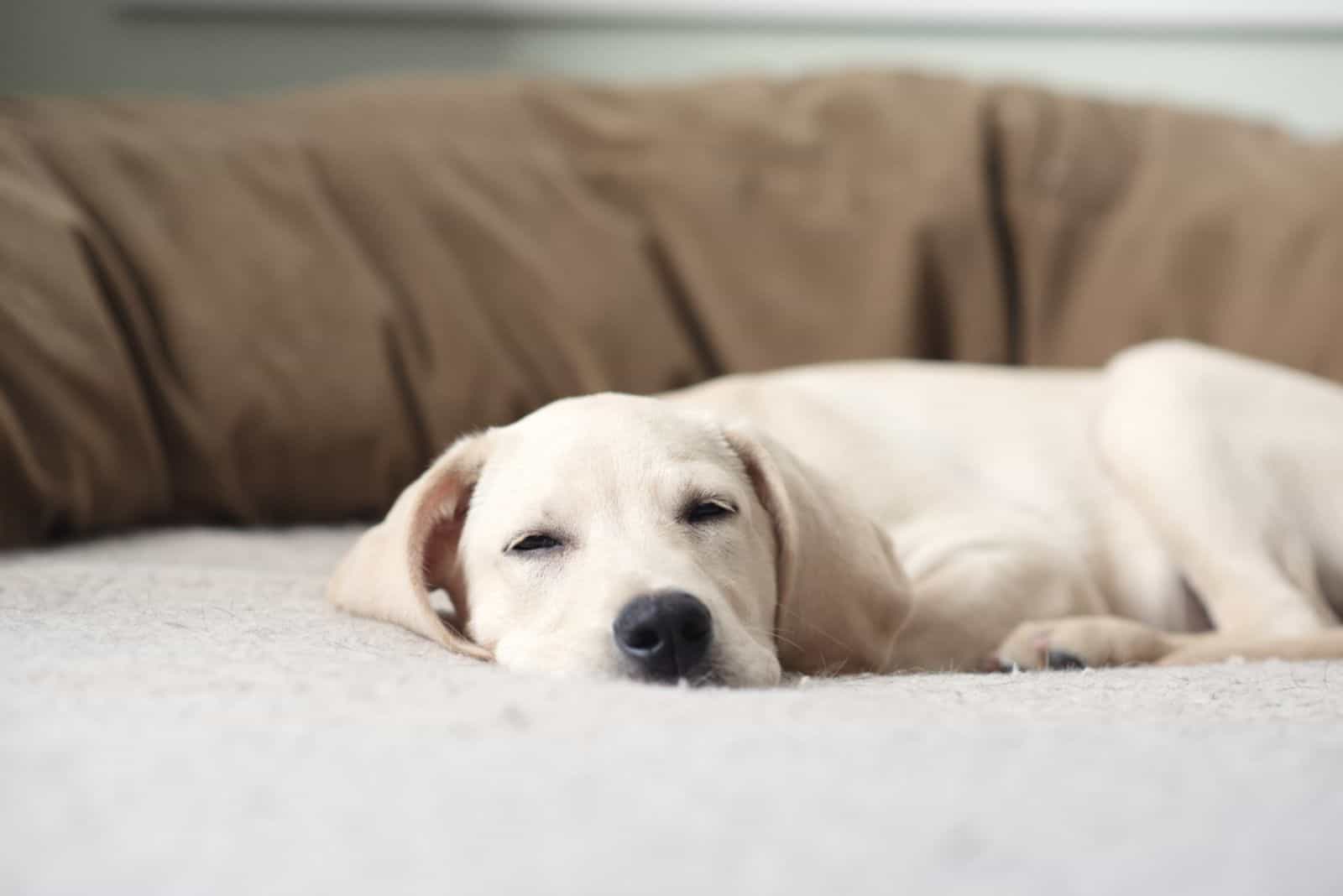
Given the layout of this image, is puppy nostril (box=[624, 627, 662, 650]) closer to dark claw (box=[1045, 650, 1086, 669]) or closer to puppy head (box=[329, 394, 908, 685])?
puppy head (box=[329, 394, 908, 685])

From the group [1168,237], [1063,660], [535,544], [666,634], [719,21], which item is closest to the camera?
[666,634]

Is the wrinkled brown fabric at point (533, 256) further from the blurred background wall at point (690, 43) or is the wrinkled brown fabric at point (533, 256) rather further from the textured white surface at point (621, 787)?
the textured white surface at point (621, 787)

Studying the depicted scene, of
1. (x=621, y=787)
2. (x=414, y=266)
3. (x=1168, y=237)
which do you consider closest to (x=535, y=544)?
(x=621, y=787)

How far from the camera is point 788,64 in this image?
16.8 feet

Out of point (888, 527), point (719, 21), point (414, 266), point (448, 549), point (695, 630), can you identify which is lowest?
point (888, 527)

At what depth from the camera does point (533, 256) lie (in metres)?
3.74

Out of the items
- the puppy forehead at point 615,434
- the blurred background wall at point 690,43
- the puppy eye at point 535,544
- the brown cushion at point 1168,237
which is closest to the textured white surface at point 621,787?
the puppy eye at point 535,544

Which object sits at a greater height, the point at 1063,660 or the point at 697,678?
the point at 697,678

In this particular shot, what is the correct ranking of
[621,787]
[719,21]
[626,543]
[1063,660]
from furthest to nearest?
[719,21] → [1063,660] → [626,543] → [621,787]

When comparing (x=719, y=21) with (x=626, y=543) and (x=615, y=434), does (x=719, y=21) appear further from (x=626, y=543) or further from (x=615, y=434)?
(x=626, y=543)

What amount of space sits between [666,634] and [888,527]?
122cm

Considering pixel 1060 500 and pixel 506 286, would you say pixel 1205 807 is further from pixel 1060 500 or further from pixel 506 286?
pixel 506 286

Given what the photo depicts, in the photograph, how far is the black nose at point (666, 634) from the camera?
1.80m

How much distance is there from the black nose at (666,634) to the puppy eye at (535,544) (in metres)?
0.34
